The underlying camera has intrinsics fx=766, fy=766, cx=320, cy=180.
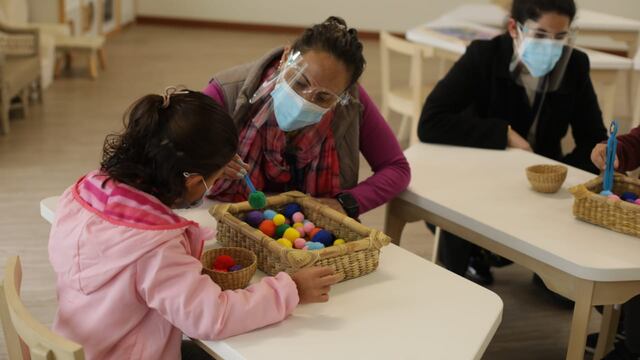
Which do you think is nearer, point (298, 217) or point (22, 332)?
point (22, 332)

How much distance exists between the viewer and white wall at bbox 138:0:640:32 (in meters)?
7.41

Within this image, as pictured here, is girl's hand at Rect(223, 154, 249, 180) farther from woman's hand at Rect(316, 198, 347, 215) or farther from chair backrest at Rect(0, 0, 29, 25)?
chair backrest at Rect(0, 0, 29, 25)

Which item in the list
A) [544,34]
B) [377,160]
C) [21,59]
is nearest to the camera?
[377,160]

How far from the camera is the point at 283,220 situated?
1550 mm

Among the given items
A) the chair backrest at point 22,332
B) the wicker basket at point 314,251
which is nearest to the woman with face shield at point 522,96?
the wicker basket at point 314,251

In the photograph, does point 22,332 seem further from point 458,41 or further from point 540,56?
point 458,41

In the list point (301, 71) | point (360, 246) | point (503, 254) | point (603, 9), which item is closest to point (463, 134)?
point (503, 254)

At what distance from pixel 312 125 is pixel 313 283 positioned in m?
0.54

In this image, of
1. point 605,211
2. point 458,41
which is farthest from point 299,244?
point 458,41

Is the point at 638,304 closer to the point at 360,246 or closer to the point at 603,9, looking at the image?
the point at 360,246

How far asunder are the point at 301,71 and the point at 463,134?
0.74m

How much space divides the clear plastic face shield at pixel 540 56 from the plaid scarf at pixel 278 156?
2.34 feet

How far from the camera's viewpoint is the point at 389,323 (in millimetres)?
1306

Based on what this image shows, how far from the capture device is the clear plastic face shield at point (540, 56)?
2178 millimetres
